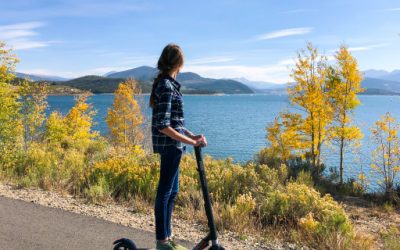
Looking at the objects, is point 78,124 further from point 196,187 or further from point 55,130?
point 196,187

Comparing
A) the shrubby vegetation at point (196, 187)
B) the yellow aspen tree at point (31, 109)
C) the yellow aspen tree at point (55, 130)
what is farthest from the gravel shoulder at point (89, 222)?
the yellow aspen tree at point (55, 130)

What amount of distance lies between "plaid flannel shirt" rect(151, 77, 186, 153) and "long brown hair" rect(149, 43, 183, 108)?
0.06 metres

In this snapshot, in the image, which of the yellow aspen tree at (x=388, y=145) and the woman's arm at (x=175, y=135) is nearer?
the woman's arm at (x=175, y=135)

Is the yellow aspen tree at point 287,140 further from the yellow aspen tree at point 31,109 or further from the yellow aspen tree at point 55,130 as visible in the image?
the yellow aspen tree at point 31,109

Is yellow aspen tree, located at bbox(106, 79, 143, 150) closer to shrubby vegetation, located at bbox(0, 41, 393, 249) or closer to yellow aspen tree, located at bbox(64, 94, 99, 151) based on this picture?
yellow aspen tree, located at bbox(64, 94, 99, 151)

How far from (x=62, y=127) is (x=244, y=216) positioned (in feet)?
55.7

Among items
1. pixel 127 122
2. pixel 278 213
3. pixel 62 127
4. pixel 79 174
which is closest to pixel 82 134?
pixel 62 127

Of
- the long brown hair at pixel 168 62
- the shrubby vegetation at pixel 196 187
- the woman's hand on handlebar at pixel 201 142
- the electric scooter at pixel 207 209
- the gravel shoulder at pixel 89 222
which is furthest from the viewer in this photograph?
the shrubby vegetation at pixel 196 187

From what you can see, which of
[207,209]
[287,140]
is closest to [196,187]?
[207,209]

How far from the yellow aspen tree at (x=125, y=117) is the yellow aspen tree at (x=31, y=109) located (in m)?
11.9

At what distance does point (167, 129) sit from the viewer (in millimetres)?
3480

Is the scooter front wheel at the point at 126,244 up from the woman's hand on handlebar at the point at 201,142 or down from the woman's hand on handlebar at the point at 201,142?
down

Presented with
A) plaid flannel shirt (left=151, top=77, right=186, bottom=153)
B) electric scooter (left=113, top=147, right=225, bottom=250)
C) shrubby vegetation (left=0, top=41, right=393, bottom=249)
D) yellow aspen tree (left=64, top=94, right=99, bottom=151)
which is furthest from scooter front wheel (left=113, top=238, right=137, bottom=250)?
yellow aspen tree (left=64, top=94, right=99, bottom=151)

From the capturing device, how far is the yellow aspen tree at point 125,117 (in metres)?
34.3
